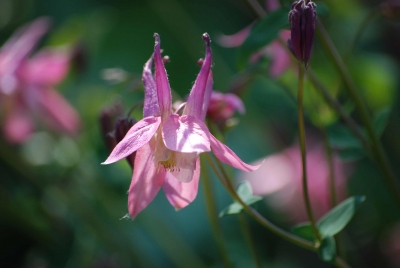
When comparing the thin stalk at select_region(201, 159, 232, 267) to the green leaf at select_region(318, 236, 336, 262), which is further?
the thin stalk at select_region(201, 159, 232, 267)

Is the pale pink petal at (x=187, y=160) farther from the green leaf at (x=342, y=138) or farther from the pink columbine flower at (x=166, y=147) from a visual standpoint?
the green leaf at (x=342, y=138)

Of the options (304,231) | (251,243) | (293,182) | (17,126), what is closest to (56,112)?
(17,126)

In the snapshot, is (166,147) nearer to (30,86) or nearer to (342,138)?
(342,138)

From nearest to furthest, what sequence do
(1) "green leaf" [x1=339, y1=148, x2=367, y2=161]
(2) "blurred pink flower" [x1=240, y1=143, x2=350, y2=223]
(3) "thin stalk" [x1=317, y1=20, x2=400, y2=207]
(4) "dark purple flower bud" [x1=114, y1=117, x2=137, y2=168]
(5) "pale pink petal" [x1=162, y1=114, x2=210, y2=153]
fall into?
(5) "pale pink petal" [x1=162, y1=114, x2=210, y2=153], (4) "dark purple flower bud" [x1=114, y1=117, x2=137, y2=168], (3) "thin stalk" [x1=317, y1=20, x2=400, y2=207], (1) "green leaf" [x1=339, y1=148, x2=367, y2=161], (2) "blurred pink flower" [x1=240, y1=143, x2=350, y2=223]

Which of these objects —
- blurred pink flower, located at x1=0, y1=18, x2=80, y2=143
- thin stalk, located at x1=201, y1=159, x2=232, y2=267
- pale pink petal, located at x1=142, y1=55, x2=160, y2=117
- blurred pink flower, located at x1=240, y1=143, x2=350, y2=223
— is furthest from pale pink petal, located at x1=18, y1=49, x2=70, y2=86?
pale pink petal, located at x1=142, y1=55, x2=160, y2=117

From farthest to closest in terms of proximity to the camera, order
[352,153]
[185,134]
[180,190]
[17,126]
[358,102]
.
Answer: [17,126] → [352,153] → [358,102] → [180,190] → [185,134]

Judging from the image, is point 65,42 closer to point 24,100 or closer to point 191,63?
point 24,100

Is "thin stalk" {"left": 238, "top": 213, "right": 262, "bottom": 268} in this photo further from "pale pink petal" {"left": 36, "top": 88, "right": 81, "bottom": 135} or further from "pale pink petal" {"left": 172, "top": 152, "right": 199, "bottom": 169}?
"pale pink petal" {"left": 36, "top": 88, "right": 81, "bottom": 135}
